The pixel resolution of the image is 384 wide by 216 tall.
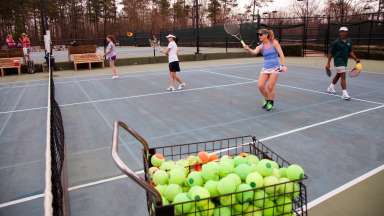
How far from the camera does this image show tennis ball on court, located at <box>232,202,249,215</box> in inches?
72.1

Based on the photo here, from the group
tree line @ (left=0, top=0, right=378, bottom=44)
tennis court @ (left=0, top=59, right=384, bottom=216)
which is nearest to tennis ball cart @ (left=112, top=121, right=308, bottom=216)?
tennis court @ (left=0, top=59, right=384, bottom=216)

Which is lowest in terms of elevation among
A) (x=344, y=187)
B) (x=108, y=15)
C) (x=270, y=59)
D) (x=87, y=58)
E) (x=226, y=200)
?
(x=344, y=187)

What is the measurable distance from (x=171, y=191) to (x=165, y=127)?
4784mm

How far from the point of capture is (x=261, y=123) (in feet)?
22.2

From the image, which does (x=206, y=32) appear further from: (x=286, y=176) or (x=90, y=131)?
(x=286, y=176)

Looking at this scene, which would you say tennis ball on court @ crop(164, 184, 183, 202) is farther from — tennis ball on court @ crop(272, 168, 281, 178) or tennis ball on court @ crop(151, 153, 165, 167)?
tennis ball on court @ crop(272, 168, 281, 178)

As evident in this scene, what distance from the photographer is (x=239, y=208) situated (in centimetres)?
184

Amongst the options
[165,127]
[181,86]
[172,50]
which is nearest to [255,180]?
[165,127]

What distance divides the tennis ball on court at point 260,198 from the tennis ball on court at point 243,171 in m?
0.15

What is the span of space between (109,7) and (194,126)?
53.3 m

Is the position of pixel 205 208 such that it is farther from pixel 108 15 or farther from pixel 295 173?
pixel 108 15

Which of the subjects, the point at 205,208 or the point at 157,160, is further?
the point at 157,160

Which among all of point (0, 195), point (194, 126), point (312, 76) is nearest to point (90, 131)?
point (194, 126)

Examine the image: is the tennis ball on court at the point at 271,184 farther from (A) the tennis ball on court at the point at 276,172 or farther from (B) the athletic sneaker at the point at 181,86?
(B) the athletic sneaker at the point at 181,86
